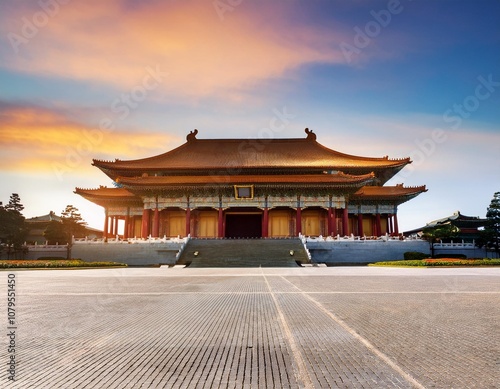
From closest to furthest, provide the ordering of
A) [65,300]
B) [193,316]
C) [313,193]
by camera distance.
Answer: [193,316] < [65,300] < [313,193]

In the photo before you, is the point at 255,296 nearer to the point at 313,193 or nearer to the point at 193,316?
the point at 193,316

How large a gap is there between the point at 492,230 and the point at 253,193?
20.8 metres

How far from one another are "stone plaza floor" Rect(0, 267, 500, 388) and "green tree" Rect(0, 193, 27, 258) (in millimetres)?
30360

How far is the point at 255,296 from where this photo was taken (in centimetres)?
964

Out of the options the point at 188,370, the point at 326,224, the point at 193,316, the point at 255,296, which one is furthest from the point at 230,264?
the point at 188,370

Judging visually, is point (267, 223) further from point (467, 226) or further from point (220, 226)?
point (467, 226)

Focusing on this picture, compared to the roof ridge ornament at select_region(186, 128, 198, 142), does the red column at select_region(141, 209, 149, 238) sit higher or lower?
lower

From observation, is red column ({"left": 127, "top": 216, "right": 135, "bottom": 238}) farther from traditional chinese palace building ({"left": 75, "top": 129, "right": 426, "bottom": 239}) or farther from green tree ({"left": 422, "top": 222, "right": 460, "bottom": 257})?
green tree ({"left": 422, "top": 222, "right": 460, "bottom": 257})

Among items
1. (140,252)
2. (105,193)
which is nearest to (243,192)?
(140,252)

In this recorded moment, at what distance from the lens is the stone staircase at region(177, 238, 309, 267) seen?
28536 millimetres

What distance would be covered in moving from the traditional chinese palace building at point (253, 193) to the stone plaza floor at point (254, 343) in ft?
97.5

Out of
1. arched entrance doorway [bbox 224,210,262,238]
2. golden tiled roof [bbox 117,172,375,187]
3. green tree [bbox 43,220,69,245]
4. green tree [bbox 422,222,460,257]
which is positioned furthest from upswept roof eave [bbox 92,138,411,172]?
green tree [bbox 422,222,460,257]

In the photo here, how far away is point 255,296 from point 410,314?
3777 millimetres

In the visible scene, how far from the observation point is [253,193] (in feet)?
127
